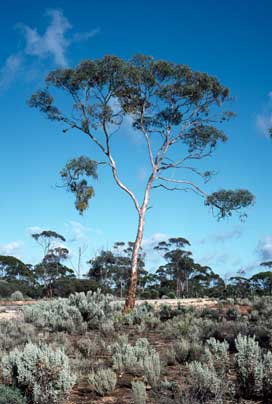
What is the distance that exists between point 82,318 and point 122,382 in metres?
7.30

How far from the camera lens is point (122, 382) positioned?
6.96m

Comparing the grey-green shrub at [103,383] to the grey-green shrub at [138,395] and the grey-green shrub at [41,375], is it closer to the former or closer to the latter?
the grey-green shrub at [41,375]

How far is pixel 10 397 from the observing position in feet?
17.5

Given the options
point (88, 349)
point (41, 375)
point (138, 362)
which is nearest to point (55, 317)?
point (88, 349)

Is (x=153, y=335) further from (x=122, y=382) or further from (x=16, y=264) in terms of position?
(x=16, y=264)

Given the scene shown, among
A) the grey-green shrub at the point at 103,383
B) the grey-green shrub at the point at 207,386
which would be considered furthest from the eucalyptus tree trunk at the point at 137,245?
the grey-green shrub at the point at 207,386

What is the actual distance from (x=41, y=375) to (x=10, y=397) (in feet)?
2.15

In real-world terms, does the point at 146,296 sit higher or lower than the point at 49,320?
higher

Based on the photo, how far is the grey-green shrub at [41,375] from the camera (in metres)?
5.72

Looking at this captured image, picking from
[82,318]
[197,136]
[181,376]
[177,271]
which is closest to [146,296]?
[177,271]

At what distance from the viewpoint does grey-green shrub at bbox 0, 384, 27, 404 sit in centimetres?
526

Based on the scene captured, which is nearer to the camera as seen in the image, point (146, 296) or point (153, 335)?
point (153, 335)

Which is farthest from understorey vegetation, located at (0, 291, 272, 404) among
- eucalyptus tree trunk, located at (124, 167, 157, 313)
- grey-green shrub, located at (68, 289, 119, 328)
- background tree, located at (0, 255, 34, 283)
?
background tree, located at (0, 255, 34, 283)

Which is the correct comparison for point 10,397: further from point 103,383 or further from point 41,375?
point 103,383
